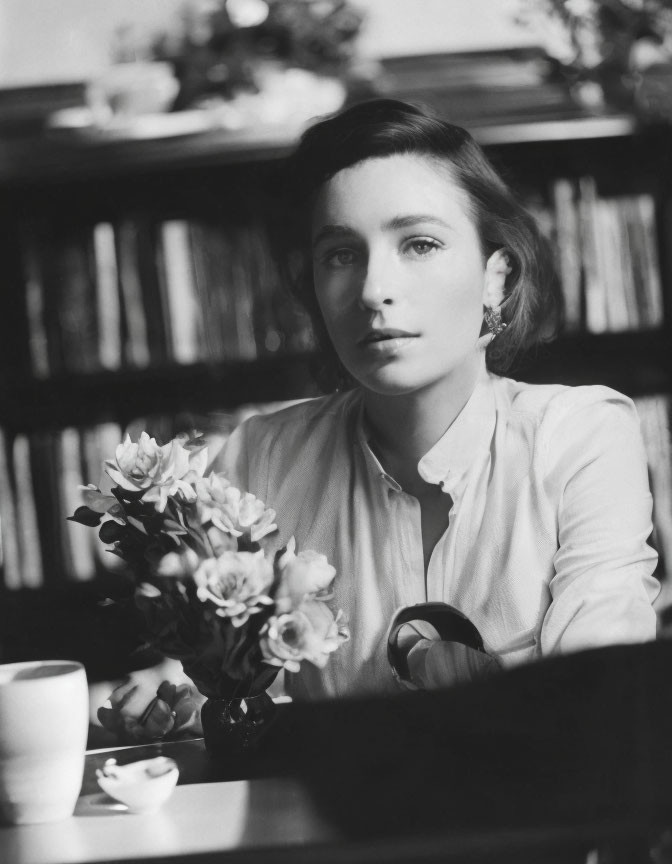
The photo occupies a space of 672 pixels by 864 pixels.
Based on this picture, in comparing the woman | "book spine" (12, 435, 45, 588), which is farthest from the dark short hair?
"book spine" (12, 435, 45, 588)

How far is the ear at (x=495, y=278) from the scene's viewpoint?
39.5 inches

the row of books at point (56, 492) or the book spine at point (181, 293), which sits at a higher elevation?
the book spine at point (181, 293)

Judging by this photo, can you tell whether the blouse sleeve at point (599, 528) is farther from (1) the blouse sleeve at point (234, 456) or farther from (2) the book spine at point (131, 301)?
(2) the book spine at point (131, 301)

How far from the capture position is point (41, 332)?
1.17 m

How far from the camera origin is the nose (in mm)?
992

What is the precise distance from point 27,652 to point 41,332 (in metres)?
0.41

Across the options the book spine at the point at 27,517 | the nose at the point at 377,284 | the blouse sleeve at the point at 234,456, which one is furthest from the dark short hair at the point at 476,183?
the book spine at the point at 27,517

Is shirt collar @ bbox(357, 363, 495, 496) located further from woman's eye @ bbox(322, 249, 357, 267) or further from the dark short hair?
woman's eye @ bbox(322, 249, 357, 267)

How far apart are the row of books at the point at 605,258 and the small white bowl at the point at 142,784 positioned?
0.64 m

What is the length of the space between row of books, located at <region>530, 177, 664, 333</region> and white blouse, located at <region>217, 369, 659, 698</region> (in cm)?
10

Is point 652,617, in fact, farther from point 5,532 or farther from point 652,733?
point 5,532

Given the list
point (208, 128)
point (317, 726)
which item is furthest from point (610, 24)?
point (317, 726)

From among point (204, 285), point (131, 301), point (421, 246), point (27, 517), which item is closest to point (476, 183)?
point (421, 246)

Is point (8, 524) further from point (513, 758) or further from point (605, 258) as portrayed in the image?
point (605, 258)
